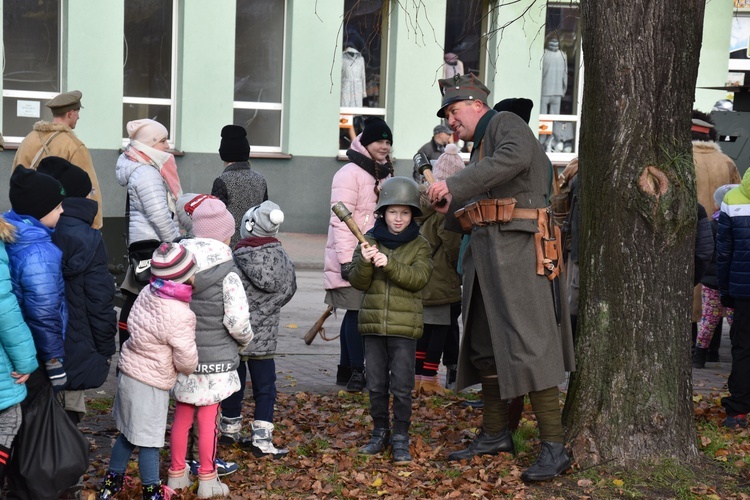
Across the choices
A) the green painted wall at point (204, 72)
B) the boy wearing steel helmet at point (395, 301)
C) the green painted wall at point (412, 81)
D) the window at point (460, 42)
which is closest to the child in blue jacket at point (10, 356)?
the boy wearing steel helmet at point (395, 301)

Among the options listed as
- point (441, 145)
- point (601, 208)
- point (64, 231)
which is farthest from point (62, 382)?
point (441, 145)

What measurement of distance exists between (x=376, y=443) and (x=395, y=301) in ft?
2.66

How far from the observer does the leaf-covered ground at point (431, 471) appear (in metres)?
5.52

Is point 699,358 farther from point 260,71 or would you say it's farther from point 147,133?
point 260,71

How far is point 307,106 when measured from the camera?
20.0 meters

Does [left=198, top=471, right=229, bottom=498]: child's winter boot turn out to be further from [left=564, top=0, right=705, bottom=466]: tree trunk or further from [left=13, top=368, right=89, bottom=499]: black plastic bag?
[left=564, top=0, right=705, bottom=466]: tree trunk

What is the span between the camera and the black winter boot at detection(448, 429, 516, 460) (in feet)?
19.9

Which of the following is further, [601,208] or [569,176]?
[569,176]

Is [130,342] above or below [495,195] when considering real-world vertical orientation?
below

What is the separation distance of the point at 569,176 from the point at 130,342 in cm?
406

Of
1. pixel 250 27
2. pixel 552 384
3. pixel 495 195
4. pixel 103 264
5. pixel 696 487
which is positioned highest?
pixel 250 27

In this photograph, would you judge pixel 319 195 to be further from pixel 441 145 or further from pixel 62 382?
pixel 62 382

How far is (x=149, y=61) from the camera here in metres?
19.4

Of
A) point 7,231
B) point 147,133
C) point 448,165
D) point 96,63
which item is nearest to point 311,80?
point 96,63
